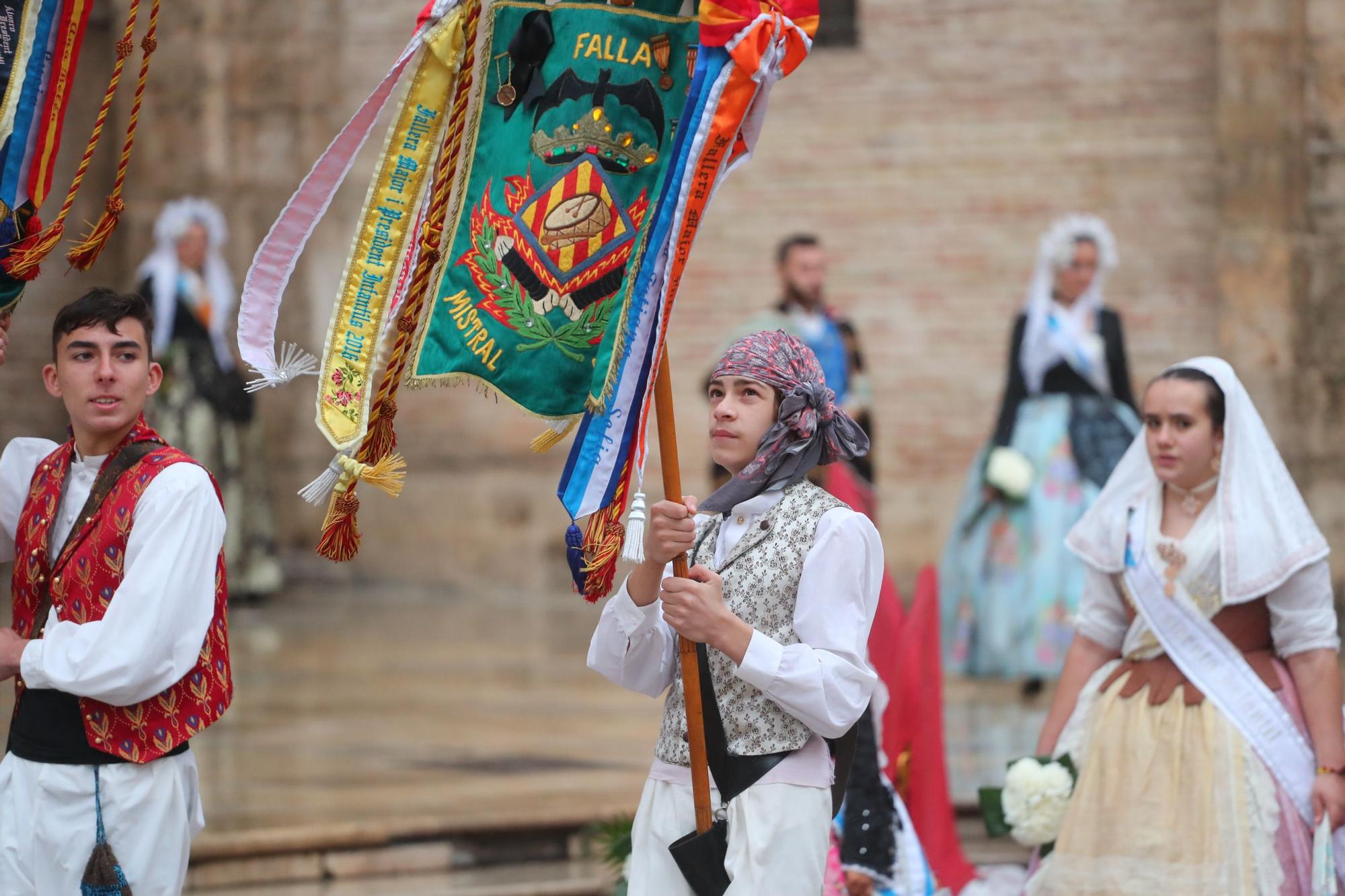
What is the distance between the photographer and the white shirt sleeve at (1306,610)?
14.0 feet

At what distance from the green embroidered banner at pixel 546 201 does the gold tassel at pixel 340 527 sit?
1.27ft

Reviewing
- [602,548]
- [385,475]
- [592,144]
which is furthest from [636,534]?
[592,144]

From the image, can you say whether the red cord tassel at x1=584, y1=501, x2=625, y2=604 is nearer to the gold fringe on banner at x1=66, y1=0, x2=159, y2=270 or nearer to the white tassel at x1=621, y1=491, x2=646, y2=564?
the white tassel at x1=621, y1=491, x2=646, y2=564

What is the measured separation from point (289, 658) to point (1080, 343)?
4.20m

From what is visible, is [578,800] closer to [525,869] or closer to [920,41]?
[525,869]

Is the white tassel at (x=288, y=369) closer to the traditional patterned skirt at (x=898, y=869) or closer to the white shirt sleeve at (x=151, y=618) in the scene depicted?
the white shirt sleeve at (x=151, y=618)

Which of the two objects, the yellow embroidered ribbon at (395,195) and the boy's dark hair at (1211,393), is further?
the boy's dark hair at (1211,393)

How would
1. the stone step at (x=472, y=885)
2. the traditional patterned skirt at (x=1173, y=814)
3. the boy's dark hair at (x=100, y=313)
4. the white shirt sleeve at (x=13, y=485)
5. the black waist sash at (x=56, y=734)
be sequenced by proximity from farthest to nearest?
the stone step at (x=472, y=885) < the traditional patterned skirt at (x=1173, y=814) < the white shirt sleeve at (x=13, y=485) < the boy's dark hair at (x=100, y=313) < the black waist sash at (x=56, y=734)

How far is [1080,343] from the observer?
8586 mm

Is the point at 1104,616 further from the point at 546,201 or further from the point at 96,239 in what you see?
the point at 96,239

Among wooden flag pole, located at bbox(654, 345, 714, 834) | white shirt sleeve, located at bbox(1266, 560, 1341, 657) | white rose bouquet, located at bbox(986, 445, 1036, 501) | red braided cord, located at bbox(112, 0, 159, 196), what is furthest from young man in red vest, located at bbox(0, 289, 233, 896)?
white rose bouquet, located at bbox(986, 445, 1036, 501)

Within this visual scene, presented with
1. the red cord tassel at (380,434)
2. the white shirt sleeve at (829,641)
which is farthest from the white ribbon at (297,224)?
the white shirt sleeve at (829,641)

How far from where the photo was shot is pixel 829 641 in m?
3.19

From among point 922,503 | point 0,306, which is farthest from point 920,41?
point 0,306
